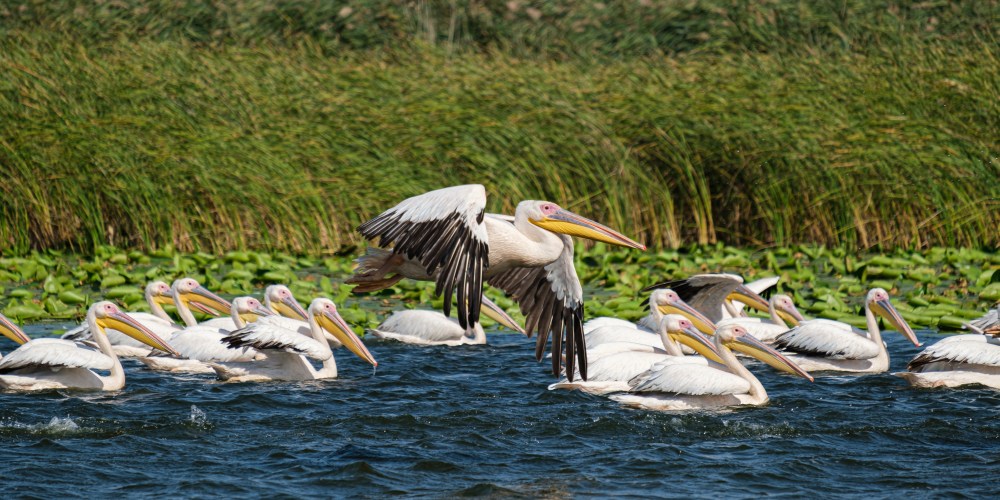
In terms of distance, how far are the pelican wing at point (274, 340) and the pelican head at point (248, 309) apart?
74cm

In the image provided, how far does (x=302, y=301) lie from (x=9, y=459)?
443cm

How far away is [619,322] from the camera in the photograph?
8.70 metres

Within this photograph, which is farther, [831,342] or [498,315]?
[498,315]

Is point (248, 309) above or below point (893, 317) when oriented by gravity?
above

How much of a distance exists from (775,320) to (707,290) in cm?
53

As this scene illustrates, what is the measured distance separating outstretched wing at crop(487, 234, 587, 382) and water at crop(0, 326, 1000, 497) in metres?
0.29

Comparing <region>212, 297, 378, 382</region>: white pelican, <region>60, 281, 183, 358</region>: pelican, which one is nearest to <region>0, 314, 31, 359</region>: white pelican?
<region>60, 281, 183, 358</region>: pelican

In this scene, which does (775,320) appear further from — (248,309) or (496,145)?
(496,145)

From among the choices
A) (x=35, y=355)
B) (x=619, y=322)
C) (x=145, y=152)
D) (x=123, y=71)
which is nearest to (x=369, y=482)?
(x=35, y=355)

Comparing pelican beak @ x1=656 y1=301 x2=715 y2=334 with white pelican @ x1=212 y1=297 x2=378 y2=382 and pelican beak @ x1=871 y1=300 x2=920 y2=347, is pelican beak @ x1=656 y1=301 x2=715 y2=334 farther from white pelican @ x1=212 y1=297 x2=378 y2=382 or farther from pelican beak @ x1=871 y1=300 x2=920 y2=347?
white pelican @ x1=212 y1=297 x2=378 y2=382

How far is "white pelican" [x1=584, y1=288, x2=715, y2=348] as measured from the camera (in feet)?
27.4

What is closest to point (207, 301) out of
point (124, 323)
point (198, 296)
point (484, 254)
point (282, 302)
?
point (198, 296)

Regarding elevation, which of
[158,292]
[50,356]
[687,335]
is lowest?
[687,335]

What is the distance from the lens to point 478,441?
20.7ft
